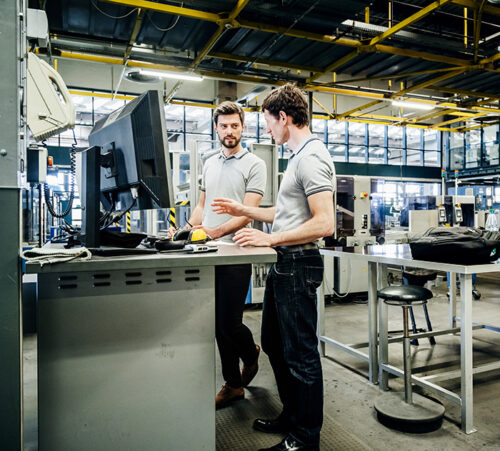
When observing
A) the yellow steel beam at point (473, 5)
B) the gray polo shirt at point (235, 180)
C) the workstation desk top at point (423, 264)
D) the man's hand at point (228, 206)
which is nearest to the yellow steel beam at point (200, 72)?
the yellow steel beam at point (473, 5)

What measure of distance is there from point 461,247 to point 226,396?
61.1 inches

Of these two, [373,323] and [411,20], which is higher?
[411,20]

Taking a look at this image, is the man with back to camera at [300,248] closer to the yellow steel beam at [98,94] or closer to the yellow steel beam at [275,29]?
the yellow steel beam at [275,29]

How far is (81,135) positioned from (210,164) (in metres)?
11.7

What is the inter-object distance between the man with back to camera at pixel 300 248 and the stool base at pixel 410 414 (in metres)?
0.68

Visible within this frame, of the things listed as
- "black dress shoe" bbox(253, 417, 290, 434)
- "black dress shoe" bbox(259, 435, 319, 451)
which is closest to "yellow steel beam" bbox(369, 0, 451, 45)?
"black dress shoe" bbox(253, 417, 290, 434)

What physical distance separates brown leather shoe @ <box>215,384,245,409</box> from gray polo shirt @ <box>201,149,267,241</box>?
908 millimetres

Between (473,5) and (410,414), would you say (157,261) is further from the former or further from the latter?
(473,5)

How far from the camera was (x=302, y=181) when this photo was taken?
5.35ft

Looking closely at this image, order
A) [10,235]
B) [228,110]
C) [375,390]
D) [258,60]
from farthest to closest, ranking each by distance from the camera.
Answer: [258,60] → [375,390] → [228,110] → [10,235]

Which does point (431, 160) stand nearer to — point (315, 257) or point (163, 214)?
point (163, 214)

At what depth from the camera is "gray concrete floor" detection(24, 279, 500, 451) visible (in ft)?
6.65

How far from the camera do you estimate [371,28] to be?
19.0 ft

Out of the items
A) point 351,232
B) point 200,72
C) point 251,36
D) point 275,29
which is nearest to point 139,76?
point 200,72
